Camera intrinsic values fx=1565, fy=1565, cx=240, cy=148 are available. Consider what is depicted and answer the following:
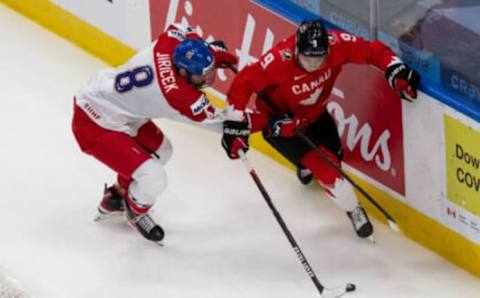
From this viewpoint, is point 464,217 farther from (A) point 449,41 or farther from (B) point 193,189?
(B) point 193,189

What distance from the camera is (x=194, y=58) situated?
6.57 m

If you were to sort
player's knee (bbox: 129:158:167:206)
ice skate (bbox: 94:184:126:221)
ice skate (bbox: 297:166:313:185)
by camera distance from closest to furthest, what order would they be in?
player's knee (bbox: 129:158:167:206), ice skate (bbox: 94:184:126:221), ice skate (bbox: 297:166:313:185)

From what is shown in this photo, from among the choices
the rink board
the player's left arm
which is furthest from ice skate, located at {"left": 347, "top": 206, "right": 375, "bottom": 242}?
the player's left arm

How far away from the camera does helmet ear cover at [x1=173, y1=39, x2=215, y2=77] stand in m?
6.57

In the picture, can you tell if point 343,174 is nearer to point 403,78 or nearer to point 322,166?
point 322,166

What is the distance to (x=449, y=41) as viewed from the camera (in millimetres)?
6793

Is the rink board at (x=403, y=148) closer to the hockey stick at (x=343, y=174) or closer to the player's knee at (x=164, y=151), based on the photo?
the hockey stick at (x=343, y=174)

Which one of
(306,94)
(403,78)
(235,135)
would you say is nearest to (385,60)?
(403,78)

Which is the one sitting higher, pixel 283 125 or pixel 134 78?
pixel 134 78

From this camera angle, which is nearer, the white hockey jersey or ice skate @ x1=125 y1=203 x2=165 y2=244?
the white hockey jersey

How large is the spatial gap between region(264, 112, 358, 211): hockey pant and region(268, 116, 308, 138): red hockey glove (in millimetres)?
69

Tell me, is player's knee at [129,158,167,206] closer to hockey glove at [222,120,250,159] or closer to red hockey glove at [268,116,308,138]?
hockey glove at [222,120,250,159]

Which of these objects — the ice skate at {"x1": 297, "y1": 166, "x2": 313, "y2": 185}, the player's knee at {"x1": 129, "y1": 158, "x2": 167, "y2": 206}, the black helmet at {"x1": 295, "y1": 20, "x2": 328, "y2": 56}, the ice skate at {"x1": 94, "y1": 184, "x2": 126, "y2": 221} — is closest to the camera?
the black helmet at {"x1": 295, "y1": 20, "x2": 328, "y2": 56}

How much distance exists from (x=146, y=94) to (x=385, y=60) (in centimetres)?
104
